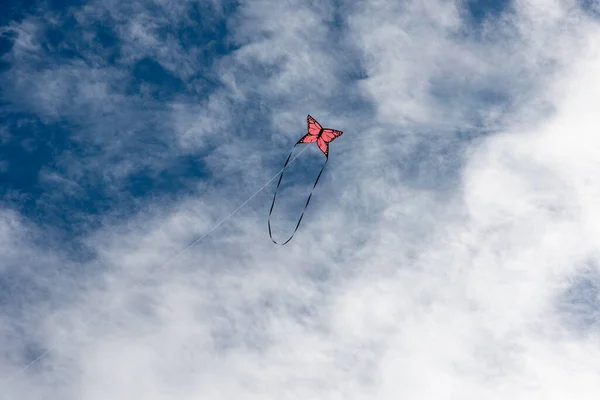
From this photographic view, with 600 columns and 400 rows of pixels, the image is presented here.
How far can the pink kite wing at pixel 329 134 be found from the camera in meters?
28.4

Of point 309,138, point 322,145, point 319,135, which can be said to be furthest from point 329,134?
point 309,138

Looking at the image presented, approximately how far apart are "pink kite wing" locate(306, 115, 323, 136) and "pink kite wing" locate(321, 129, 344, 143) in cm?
41

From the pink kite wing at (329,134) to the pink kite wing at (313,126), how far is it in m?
0.41

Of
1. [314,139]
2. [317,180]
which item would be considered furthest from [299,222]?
[314,139]

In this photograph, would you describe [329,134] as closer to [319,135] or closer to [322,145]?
[319,135]

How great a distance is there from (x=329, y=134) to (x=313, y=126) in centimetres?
120

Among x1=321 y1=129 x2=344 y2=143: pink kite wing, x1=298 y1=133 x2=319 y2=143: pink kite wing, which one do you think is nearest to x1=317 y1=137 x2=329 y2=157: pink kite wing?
x1=321 y1=129 x2=344 y2=143: pink kite wing

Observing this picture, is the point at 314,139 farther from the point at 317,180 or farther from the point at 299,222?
the point at 299,222

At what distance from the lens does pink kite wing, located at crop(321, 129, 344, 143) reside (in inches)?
1118

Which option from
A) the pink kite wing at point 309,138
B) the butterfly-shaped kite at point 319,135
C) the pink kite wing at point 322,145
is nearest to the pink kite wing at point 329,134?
the butterfly-shaped kite at point 319,135

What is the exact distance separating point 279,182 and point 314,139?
4.04m

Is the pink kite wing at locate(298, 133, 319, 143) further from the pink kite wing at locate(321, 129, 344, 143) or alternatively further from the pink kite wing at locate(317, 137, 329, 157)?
the pink kite wing at locate(321, 129, 344, 143)

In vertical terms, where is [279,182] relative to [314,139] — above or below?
below

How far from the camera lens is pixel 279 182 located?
26.4 metres
